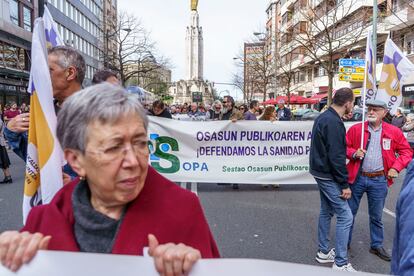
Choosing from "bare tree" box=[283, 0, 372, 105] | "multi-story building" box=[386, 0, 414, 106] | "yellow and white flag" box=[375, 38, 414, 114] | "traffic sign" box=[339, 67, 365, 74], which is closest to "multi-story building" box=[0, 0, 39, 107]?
"bare tree" box=[283, 0, 372, 105]

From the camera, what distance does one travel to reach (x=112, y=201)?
1572 millimetres

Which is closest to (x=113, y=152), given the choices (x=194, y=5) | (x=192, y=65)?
(x=192, y=65)

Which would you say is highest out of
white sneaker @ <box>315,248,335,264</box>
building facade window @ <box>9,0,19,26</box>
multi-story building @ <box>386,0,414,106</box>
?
building facade window @ <box>9,0,19,26</box>

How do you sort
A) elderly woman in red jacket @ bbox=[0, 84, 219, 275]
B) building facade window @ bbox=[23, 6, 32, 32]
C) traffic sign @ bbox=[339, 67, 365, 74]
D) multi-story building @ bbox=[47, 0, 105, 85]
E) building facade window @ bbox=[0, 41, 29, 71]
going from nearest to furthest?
elderly woman in red jacket @ bbox=[0, 84, 219, 275]
traffic sign @ bbox=[339, 67, 365, 74]
building facade window @ bbox=[0, 41, 29, 71]
building facade window @ bbox=[23, 6, 32, 32]
multi-story building @ bbox=[47, 0, 105, 85]

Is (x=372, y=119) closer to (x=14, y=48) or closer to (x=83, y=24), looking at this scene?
(x=14, y=48)

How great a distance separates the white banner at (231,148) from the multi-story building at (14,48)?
84.1 ft

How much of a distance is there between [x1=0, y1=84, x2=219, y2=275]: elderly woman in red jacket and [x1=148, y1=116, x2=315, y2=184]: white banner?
661 centimetres

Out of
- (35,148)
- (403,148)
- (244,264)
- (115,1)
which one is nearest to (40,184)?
(35,148)

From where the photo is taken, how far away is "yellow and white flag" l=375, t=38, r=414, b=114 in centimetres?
575

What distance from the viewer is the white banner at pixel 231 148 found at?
8219 millimetres

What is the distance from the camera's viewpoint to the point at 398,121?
13.3 metres

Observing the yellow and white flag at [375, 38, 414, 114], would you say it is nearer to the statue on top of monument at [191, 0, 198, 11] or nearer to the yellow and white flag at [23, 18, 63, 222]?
the yellow and white flag at [23, 18, 63, 222]

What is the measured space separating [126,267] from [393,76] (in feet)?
18.3

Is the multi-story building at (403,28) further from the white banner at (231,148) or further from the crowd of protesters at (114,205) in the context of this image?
the crowd of protesters at (114,205)
